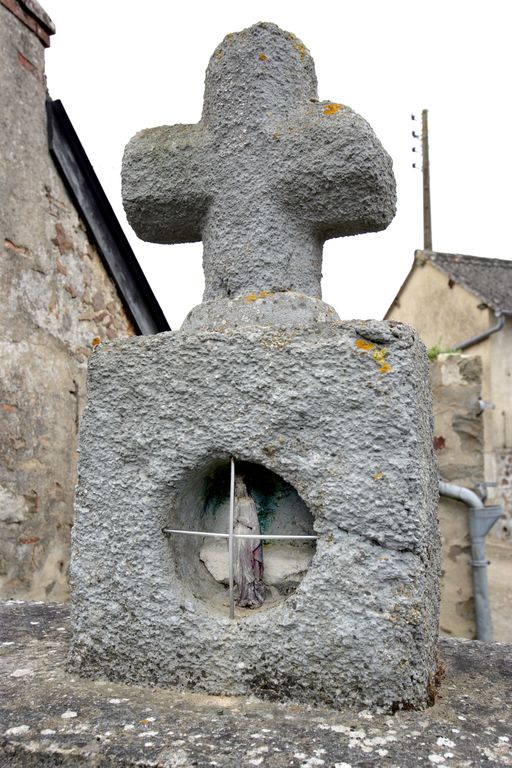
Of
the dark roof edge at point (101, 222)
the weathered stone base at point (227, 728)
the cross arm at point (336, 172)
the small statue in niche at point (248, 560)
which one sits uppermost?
the dark roof edge at point (101, 222)

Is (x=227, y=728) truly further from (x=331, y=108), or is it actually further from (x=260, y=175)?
(x=331, y=108)

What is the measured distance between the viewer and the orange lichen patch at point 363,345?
161 cm

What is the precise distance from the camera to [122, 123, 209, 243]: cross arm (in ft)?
6.69

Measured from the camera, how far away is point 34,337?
13.0 feet

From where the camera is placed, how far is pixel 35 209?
4.04 m

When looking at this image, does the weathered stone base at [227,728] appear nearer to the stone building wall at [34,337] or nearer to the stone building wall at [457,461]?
the stone building wall at [34,337]

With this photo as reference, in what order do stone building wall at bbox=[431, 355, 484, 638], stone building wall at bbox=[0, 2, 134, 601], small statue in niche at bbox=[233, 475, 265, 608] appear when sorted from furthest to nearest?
stone building wall at bbox=[431, 355, 484, 638]
stone building wall at bbox=[0, 2, 134, 601]
small statue in niche at bbox=[233, 475, 265, 608]

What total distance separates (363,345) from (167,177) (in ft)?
2.97

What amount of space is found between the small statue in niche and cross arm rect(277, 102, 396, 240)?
921 mm

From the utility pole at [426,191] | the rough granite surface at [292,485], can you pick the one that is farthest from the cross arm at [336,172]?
the utility pole at [426,191]

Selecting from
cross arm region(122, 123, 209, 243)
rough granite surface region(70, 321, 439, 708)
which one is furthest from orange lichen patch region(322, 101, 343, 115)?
rough granite surface region(70, 321, 439, 708)

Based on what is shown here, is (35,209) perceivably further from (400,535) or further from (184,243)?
(400,535)

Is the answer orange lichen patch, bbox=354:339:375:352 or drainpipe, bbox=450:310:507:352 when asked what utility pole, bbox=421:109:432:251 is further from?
orange lichen patch, bbox=354:339:375:352

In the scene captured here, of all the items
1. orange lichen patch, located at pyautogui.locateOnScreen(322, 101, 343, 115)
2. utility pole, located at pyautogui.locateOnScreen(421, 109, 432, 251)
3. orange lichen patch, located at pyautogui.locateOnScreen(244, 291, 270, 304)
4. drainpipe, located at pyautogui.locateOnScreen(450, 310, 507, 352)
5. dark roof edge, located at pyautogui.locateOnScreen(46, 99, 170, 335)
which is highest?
utility pole, located at pyautogui.locateOnScreen(421, 109, 432, 251)
